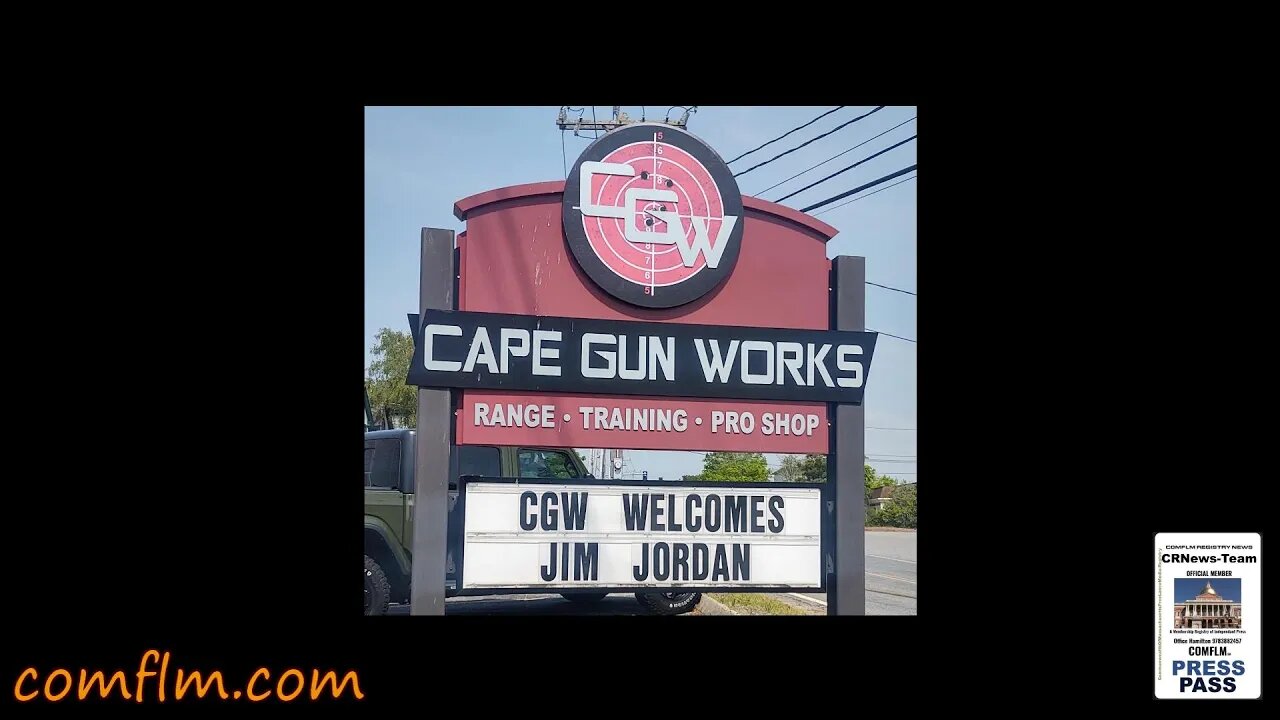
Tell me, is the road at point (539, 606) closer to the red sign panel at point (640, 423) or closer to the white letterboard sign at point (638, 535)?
the white letterboard sign at point (638, 535)

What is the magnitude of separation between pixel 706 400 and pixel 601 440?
2.56 ft

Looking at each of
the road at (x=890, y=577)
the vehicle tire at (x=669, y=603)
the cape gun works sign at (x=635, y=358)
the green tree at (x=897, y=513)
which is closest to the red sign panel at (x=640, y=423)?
the cape gun works sign at (x=635, y=358)

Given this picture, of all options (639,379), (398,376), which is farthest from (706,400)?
(398,376)

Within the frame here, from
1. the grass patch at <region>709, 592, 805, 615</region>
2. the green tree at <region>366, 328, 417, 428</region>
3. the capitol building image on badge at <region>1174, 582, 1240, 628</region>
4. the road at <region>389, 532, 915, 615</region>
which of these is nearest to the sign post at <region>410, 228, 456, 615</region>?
the road at <region>389, 532, 915, 615</region>

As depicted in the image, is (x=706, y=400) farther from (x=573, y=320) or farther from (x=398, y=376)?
(x=398, y=376)

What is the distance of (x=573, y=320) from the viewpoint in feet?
23.7

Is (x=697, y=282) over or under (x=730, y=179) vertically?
under

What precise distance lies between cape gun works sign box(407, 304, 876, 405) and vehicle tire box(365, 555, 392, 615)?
2780 mm

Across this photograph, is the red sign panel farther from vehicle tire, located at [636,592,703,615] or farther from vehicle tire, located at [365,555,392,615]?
vehicle tire, located at [636,592,703,615]

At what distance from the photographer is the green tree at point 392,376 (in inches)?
901

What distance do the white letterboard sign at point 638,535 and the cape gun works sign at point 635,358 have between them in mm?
673

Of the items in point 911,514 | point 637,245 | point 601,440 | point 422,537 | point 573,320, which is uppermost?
point 637,245

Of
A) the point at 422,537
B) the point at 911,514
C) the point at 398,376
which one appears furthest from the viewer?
the point at 911,514

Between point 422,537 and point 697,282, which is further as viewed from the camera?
point 697,282
